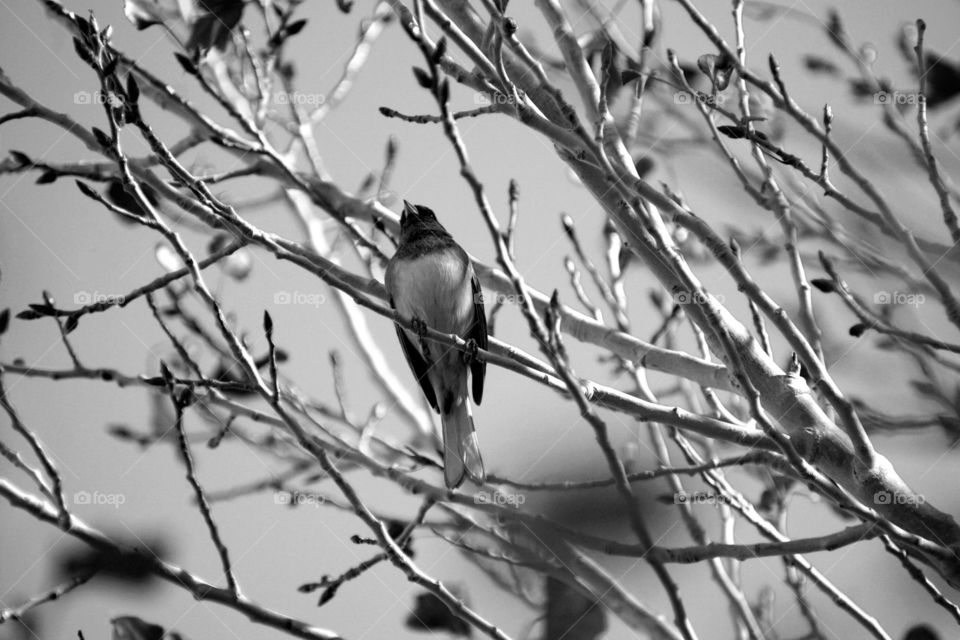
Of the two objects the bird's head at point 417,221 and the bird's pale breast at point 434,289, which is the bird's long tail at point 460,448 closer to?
the bird's pale breast at point 434,289

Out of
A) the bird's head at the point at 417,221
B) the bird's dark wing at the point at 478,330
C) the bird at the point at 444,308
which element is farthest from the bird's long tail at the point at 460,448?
the bird's head at the point at 417,221

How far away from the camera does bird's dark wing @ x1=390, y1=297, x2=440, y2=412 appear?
4562 mm

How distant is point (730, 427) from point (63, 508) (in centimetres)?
206

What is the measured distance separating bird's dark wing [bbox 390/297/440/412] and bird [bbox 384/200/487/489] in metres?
0.03

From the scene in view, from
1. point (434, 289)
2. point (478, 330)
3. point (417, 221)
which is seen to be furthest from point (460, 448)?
point (417, 221)

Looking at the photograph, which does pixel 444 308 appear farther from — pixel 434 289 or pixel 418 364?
pixel 418 364

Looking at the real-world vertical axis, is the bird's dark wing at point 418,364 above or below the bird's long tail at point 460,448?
above

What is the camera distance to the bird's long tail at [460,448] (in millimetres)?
3766

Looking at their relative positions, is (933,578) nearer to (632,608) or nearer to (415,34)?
(632,608)

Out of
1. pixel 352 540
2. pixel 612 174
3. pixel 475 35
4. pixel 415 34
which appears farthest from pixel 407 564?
pixel 475 35

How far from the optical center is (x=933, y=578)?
138 inches

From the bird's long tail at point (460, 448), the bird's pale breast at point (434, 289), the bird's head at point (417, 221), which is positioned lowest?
the bird's long tail at point (460, 448)

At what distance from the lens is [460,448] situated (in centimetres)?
406

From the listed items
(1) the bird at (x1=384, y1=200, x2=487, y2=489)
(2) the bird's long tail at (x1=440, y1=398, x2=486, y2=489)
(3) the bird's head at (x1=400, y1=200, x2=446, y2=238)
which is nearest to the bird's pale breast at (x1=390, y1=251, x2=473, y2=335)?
(1) the bird at (x1=384, y1=200, x2=487, y2=489)
